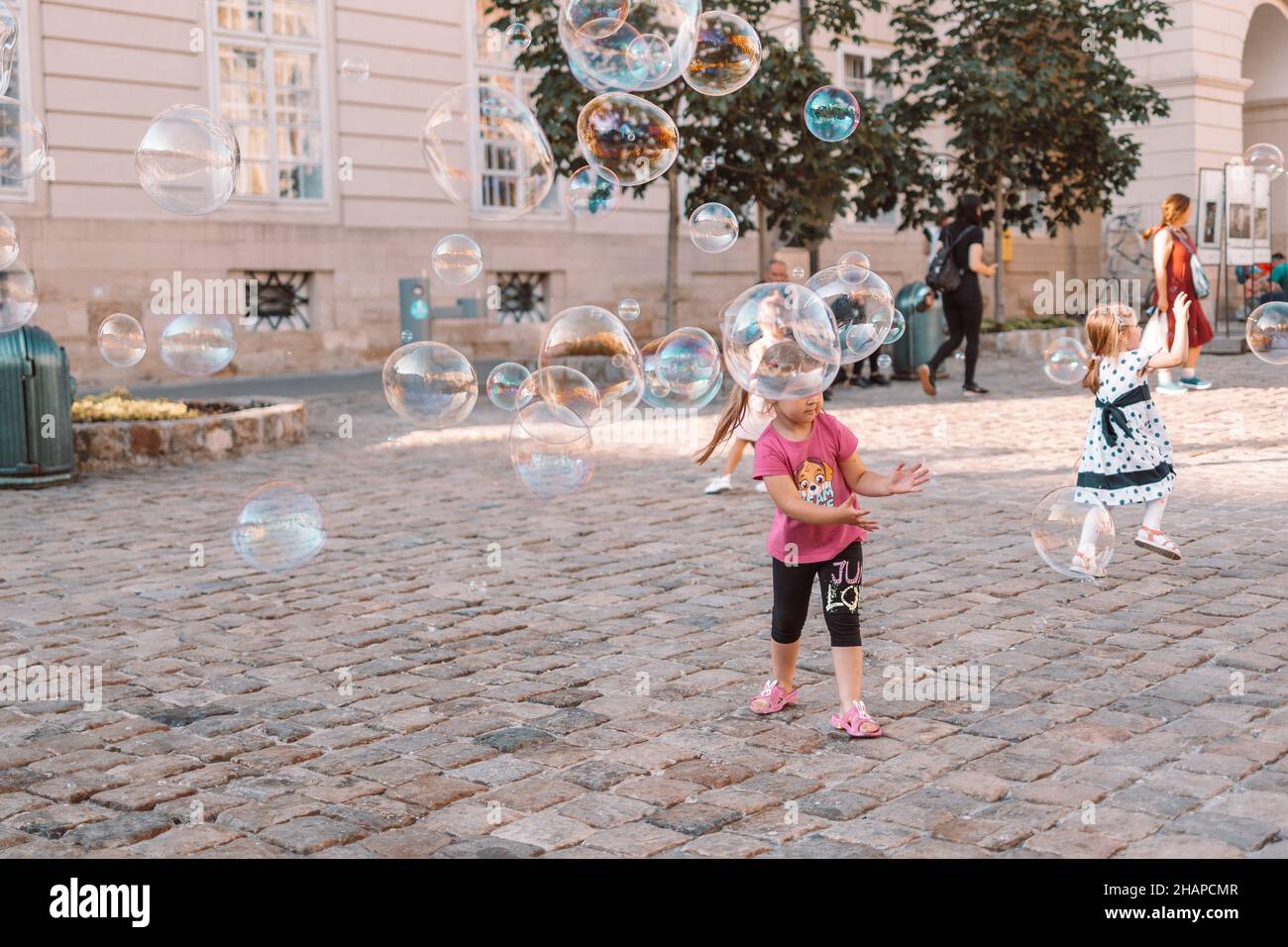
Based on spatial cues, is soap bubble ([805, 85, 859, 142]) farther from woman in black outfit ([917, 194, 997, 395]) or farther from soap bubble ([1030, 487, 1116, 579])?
woman in black outfit ([917, 194, 997, 395])

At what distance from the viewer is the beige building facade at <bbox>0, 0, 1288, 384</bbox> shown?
52.5 feet

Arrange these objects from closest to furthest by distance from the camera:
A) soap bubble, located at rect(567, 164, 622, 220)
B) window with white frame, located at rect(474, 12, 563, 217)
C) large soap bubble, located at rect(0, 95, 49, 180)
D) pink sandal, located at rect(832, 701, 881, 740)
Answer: pink sandal, located at rect(832, 701, 881, 740)
large soap bubble, located at rect(0, 95, 49, 180)
soap bubble, located at rect(567, 164, 622, 220)
window with white frame, located at rect(474, 12, 563, 217)

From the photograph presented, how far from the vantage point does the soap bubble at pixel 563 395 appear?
7152 millimetres

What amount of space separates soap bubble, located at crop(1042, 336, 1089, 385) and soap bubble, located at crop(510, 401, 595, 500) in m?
2.77

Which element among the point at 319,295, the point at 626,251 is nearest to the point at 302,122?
the point at 319,295

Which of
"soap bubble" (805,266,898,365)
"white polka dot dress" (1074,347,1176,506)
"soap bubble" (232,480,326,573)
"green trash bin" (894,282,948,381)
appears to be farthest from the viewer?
"green trash bin" (894,282,948,381)

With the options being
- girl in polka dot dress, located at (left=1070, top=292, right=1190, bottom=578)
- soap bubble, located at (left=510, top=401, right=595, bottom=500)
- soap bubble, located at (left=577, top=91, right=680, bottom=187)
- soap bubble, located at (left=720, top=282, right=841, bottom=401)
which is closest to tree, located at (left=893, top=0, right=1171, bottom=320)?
soap bubble, located at (left=577, top=91, right=680, bottom=187)

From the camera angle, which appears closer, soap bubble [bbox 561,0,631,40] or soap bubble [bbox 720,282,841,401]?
soap bubble [bbox 720,282,841,401]

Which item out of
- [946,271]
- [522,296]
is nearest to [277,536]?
[946,271]

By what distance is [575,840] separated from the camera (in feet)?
11.6

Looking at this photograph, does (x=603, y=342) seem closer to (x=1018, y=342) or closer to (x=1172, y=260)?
(x=1172, y=260)

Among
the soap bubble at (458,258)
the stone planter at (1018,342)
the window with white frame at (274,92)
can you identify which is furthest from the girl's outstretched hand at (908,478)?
the stone planter at (1018,342)

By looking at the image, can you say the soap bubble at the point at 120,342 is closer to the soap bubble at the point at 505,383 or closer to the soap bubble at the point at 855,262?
the soap bubble at the point at 505,383

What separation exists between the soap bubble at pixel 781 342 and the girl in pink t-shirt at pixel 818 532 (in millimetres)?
134
